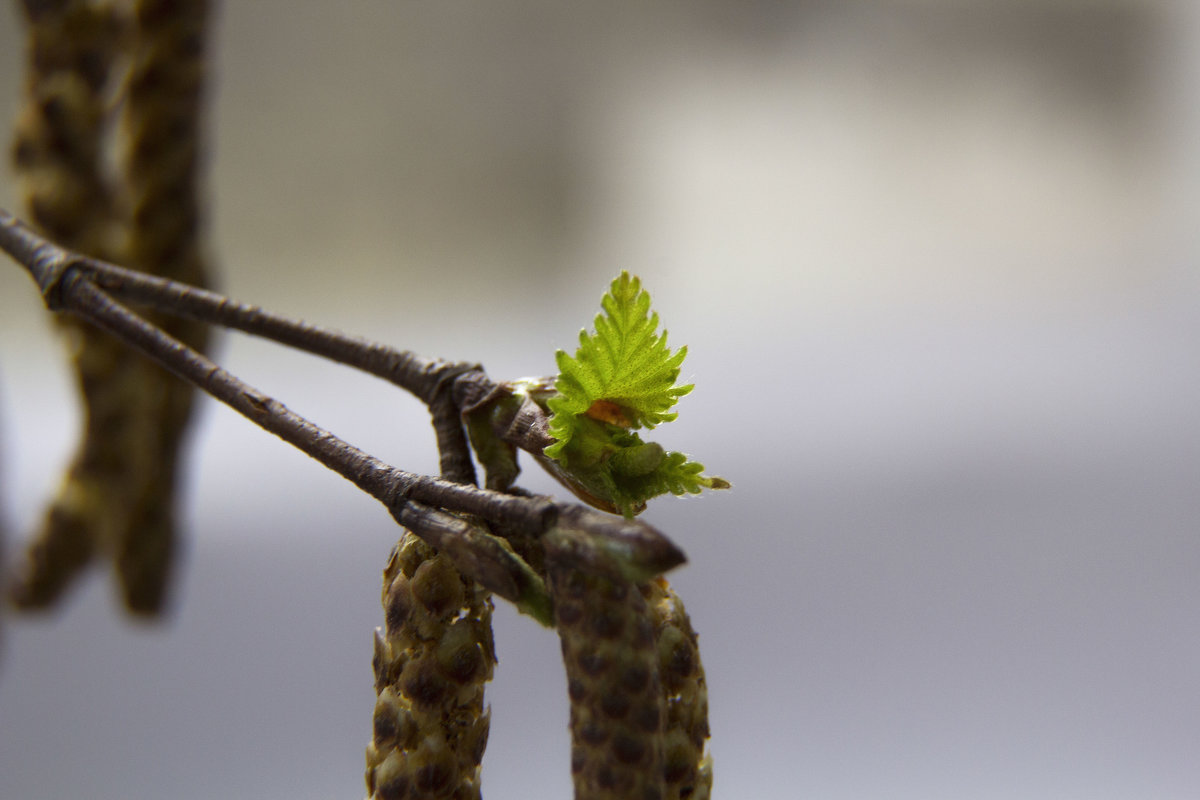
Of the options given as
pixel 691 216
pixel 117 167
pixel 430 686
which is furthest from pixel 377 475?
pixel 691 216

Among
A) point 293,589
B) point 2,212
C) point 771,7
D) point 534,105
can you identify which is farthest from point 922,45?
point 2,212

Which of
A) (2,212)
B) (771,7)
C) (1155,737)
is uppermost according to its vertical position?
(771,7)

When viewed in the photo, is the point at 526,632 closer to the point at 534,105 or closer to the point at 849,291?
the point at 849,291

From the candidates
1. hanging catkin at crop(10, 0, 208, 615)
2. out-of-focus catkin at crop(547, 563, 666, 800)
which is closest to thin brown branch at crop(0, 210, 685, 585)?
out-of-focus catkin at crop(547, 563, 666, 800)

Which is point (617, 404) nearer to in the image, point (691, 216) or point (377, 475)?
point (377, 475)

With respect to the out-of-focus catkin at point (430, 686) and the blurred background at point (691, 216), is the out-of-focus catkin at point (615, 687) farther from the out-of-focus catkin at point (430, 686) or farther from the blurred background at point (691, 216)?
the blurred background at point (691, 216)

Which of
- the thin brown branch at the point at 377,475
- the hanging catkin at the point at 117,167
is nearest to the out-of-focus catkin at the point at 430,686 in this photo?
the thin brown branch at the point at 377,475
